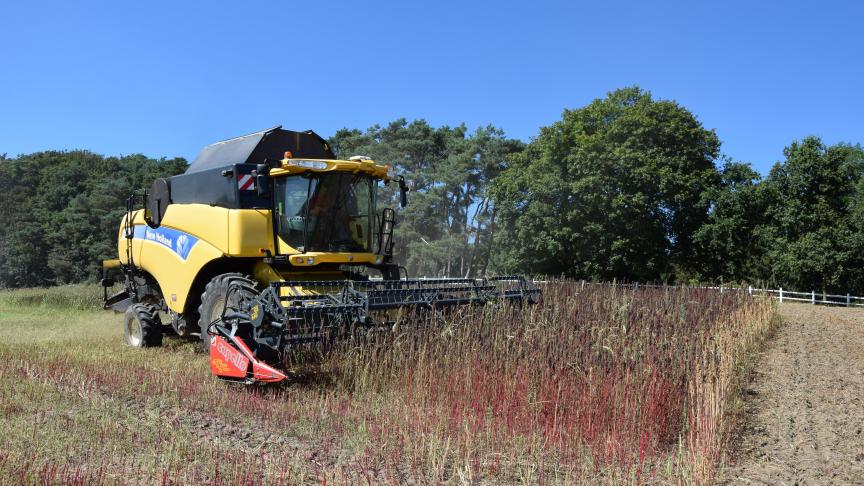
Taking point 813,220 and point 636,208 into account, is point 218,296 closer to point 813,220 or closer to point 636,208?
point 636,208

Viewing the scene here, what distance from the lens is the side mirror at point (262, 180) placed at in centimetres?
727

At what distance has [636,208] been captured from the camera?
1015 inches

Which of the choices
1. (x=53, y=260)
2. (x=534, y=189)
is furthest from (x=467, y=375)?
(x=53, y=260)

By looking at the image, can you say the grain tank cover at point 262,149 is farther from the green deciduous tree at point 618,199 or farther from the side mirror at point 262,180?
the green deciduous tree at point 618,199

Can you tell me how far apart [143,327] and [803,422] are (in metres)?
8.02

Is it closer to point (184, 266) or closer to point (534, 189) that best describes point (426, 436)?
point (184, 266)

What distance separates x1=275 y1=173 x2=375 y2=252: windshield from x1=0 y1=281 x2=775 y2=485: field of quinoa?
173 centimetres

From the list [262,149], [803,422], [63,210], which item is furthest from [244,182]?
[63,210]

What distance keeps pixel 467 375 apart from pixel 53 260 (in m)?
41.9

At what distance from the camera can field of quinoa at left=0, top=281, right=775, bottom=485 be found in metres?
3.51

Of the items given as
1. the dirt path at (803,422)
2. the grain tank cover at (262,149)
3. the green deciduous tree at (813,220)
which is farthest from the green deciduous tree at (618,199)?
the grain tank cover at (262,149)

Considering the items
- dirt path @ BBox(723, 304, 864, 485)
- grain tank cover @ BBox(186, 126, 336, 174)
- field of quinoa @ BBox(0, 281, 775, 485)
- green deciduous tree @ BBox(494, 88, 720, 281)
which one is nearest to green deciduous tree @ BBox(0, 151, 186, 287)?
green deciduous tree @ BBox(494, 88, 720, 281)

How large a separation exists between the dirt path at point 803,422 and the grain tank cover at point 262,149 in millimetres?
6138

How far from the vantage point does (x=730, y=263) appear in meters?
26.8
